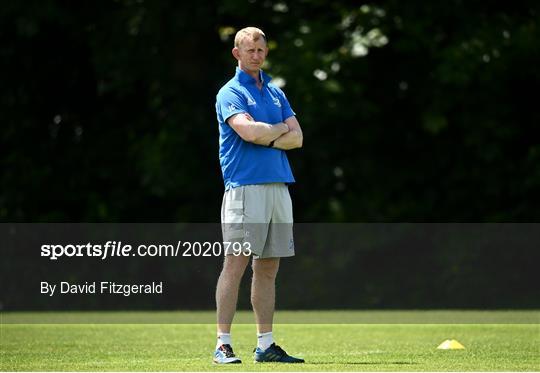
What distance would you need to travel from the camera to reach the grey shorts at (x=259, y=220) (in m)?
7.91

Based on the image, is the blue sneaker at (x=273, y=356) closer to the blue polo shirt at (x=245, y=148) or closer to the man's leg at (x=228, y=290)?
the man's leg at (x=228, y=290)

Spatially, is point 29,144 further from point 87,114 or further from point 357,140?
point 357,140

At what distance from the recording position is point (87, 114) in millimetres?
21156

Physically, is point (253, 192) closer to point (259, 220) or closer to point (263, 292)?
point (259, 220)

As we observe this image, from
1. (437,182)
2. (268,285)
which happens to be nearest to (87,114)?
(437,182)

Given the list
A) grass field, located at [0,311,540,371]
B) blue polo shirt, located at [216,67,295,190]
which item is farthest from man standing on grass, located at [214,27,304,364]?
grass field, located at [0,311,540,371]

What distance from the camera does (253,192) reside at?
7.94 meters

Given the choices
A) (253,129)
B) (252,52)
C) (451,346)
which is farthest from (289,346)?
(252,52)

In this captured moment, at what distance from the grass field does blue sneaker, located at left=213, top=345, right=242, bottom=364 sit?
10 cm

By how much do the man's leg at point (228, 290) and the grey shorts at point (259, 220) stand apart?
0.25 ft

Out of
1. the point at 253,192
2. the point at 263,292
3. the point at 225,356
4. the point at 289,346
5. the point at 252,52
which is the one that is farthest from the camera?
the point at 289,346

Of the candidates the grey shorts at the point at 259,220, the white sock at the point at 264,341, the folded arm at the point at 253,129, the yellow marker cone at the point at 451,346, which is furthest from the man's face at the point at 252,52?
the yellow marker cone at the point at 451,346

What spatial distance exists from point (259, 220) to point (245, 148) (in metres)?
0.45

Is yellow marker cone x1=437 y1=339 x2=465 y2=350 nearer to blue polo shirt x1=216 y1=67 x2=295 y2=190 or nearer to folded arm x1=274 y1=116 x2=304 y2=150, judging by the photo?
blue polo shirt x1=216 y1=67 x2=295 y2=190
